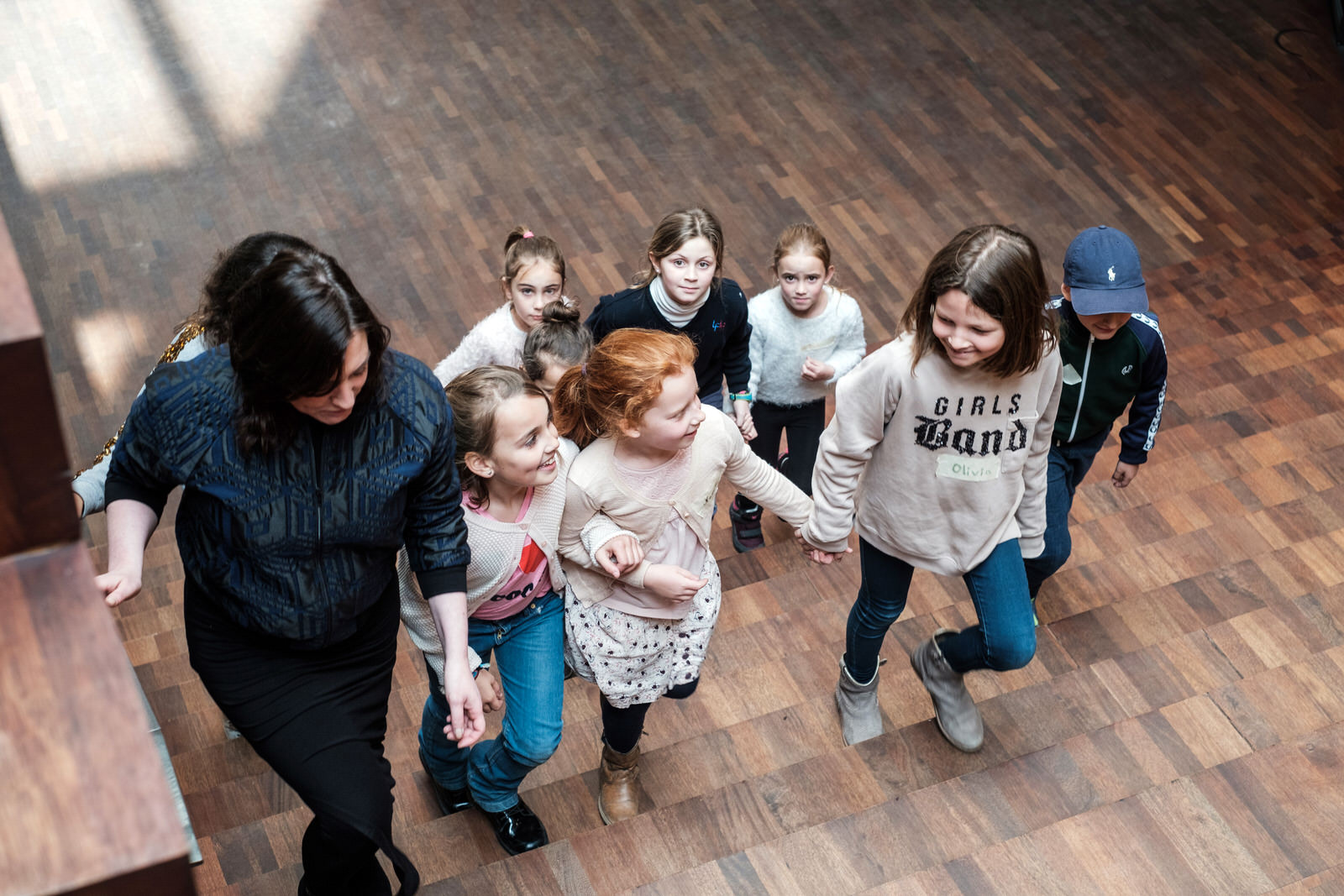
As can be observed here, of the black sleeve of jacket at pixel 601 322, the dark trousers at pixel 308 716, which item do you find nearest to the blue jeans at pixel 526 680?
the dark trousers at pixel 308 716

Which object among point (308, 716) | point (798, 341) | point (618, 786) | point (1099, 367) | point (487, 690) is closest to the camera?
point (308, 716)

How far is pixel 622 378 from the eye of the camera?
200cm

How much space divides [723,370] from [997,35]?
331 centimetres

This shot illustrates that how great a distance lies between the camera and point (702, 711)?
2750mm

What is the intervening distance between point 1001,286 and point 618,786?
122 centimetres

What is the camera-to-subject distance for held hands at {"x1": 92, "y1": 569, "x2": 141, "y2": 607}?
5.04ft

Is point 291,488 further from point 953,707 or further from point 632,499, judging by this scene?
point 953,707

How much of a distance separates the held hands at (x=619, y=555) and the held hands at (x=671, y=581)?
4 cm

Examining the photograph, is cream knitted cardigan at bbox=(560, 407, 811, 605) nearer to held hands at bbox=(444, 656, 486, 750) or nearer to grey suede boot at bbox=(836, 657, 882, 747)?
held hands at bbox=(444, 656, 486, 750)

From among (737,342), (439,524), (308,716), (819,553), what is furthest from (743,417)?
(308,716)

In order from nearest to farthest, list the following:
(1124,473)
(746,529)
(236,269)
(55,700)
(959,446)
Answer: (55,700) → (236,269) → (959,446) → (1124,473) → (746,529)

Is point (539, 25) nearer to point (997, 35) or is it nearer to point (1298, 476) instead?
point (997, 35)

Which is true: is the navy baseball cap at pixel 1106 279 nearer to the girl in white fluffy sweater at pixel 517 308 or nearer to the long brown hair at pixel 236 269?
the girl in white fluffy sweater at pixel 517 308

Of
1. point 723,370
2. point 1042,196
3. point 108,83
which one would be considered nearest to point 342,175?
point 108,83
